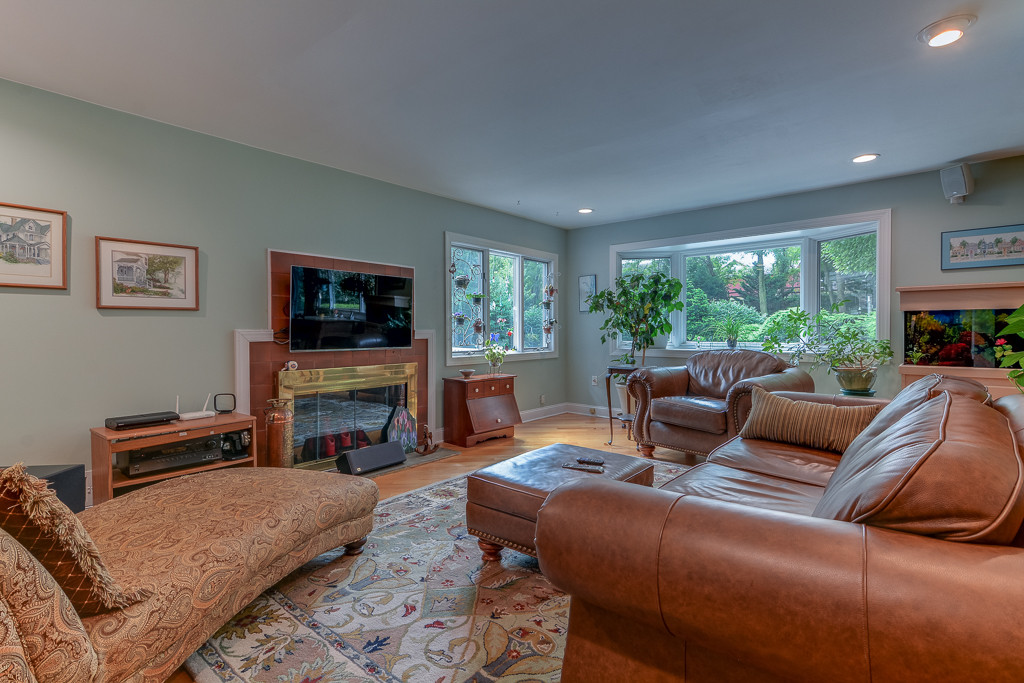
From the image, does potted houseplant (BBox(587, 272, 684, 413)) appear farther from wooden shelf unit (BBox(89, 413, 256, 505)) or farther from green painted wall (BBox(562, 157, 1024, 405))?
wooden shelf unit (BBox(89, 413, 256, 505))

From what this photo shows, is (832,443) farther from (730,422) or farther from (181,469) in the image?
(181,469)

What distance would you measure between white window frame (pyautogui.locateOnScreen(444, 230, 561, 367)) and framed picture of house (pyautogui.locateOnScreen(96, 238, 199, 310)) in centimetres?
219

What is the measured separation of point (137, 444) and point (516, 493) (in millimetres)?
2094

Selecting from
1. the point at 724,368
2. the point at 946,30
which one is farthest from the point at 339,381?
the point at 946,30

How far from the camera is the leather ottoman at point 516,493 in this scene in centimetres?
204

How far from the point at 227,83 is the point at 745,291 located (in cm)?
497

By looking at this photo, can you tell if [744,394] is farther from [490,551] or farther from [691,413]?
[490,551]

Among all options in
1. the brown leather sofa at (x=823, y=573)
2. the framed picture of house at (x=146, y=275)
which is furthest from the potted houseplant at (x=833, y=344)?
the framed picture of house at (x=146, y=275)

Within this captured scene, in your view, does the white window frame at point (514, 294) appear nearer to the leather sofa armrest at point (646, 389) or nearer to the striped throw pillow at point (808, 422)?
the leather sofa armrest at point (646, 389)

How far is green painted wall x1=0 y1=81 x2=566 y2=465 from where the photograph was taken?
261cm

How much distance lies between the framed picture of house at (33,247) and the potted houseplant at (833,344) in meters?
5.44

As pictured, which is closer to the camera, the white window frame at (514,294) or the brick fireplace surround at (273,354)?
the brick fireplace surround at (273,354)

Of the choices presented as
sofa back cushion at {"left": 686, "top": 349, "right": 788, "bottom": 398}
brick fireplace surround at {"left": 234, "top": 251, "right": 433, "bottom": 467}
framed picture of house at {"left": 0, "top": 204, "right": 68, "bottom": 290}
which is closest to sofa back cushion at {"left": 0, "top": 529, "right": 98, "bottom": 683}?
framed picture of house at {"left": 0, "top": 204, "right": 68, "bottom": 290}

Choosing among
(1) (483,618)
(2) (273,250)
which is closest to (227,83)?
(2) (273,250)
